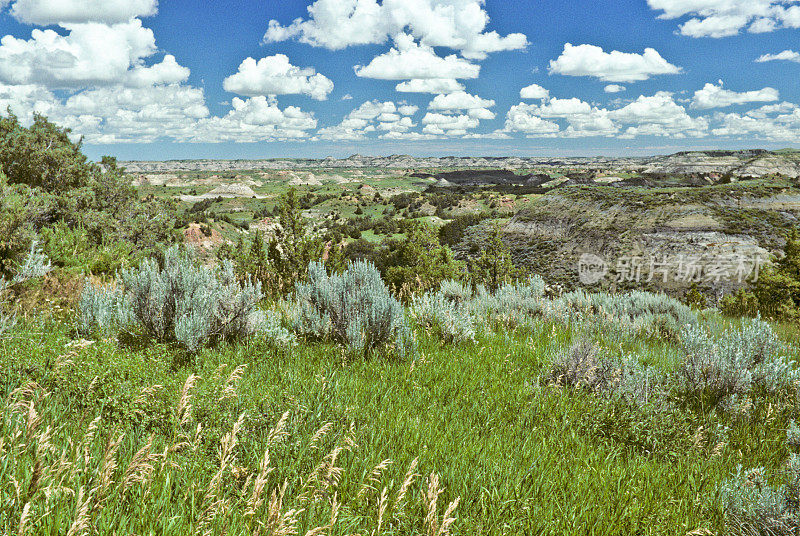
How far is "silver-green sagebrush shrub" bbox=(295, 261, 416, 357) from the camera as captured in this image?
4871 millimetres

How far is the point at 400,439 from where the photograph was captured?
296 cm

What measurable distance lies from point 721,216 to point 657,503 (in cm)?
2217

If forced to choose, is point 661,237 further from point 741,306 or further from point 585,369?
point 585,369

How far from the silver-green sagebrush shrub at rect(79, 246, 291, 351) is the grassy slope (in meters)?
0.38

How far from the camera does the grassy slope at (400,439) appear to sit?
7.32 feet

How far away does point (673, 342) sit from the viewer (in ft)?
21.9

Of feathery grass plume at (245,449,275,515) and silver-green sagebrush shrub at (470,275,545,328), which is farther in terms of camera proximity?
silver-green sagebrush shrub at (470,275,545,328)

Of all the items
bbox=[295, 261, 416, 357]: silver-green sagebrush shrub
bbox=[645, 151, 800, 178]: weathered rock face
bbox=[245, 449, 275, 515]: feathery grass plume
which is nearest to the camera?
bbox=[245, 449, 275, 515]: feathery grass plume

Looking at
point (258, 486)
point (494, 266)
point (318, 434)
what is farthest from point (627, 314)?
point (258, 486)

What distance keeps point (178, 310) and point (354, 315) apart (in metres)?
1.91

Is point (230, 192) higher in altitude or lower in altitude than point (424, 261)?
higher

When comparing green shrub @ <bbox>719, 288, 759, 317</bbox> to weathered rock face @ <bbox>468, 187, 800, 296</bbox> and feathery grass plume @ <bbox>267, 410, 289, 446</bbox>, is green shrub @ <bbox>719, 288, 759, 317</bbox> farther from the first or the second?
feathery grass plume @ <bbox>267, 410, 289, 446</bbox>

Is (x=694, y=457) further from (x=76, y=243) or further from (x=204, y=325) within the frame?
(x=76, y=243)

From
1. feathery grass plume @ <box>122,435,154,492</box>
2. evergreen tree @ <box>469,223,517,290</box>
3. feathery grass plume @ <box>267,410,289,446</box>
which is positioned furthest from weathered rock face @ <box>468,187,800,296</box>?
feathery grass plume @ <box>122,435,154,492</box>
